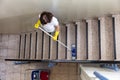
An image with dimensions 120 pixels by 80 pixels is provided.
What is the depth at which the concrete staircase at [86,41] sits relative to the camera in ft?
8.39

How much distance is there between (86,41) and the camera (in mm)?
2986

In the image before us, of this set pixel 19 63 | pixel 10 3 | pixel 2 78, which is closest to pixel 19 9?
pixel 10 3

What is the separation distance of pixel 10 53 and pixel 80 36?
2.31m

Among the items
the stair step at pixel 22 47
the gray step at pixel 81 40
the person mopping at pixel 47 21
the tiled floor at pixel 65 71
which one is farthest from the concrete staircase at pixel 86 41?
the person mopping at pixel 47 21

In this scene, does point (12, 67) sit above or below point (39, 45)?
below

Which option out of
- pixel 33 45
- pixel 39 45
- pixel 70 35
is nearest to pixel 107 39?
pixel 70 35

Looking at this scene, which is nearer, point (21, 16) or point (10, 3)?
point (10, 3)

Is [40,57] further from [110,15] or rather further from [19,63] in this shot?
[110,15]

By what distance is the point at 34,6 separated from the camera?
214cm

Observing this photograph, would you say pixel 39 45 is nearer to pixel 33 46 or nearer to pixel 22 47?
pixel 33 46

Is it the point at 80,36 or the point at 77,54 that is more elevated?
the point at 80,36

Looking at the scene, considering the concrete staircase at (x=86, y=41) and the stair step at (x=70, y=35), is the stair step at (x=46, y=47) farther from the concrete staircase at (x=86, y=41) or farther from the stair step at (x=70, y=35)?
the stair step at (x=70, y=35)

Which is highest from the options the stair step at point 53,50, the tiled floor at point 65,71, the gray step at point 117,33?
the gray step at point 117,33

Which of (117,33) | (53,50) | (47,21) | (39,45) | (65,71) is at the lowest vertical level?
(65,71)
